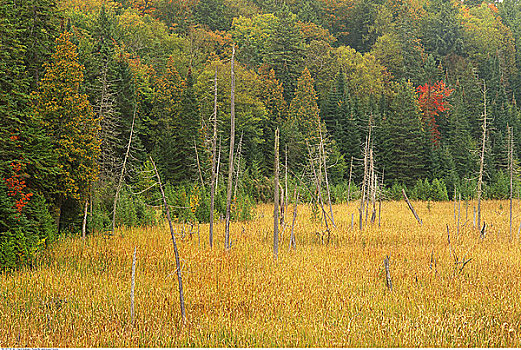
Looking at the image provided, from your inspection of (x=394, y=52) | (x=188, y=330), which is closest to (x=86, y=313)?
(x=188, y=330)

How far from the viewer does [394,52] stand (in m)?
56.8

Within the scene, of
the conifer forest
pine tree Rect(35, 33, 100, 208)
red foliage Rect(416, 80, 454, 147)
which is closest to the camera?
the conifer forest

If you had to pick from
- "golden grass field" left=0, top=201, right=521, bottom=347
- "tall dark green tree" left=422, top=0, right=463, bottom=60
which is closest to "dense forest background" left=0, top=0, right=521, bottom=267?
"tall dark green tree" left=422, top=0, right=463, bottom=60

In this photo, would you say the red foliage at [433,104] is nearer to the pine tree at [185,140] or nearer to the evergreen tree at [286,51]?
the evergreen tree at [286,51]

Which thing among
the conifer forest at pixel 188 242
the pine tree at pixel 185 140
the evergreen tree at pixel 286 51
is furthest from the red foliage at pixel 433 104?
the pine tree at pixel 185 140

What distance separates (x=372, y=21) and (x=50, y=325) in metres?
69.9

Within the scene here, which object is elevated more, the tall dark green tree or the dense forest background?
the tall dark green tree

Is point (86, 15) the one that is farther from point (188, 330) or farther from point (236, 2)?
point (188, 330)

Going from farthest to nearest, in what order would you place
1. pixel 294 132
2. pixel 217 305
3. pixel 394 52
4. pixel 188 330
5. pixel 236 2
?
pixel 236 2 → pixel 394 52 → pixel 294 132 → pixel 217 305 → pixel 188 330

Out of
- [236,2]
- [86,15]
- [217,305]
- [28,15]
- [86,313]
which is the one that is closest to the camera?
[86,313]

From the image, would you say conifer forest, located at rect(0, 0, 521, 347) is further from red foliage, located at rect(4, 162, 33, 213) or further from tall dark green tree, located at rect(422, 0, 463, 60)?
tall dark green tree, located at rect(422, 0, 463, 60)

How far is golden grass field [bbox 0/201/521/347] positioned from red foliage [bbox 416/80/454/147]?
3548 cm

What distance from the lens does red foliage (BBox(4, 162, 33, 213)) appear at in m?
10.7

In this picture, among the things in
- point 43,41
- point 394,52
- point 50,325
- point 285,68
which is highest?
point 394,52
